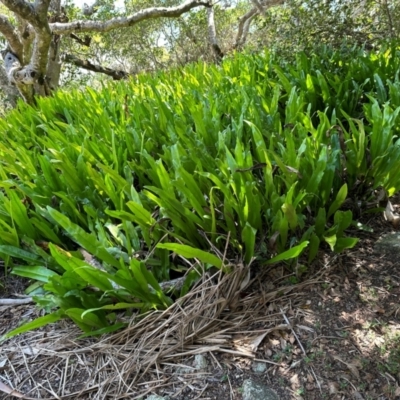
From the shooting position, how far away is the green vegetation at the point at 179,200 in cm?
135

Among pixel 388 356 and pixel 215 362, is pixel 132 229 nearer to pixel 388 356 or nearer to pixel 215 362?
pixel 215 362

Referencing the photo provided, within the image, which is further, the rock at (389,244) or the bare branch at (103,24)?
the bare branch at (103,24)

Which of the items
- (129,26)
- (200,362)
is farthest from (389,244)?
(129,26)

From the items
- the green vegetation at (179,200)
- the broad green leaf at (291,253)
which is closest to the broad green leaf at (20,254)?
the green vegetation at (179,200)

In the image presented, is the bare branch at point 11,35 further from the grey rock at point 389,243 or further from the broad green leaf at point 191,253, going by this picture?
the grey rock at point 389,243

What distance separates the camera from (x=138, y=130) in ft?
7.32

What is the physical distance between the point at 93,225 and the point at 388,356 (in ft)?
3.86

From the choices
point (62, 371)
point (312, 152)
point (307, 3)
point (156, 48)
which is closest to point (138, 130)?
point (312, 152)

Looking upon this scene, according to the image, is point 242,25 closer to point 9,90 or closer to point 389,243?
point 9,90

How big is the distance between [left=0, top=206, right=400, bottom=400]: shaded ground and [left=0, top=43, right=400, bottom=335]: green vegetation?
0.12 m

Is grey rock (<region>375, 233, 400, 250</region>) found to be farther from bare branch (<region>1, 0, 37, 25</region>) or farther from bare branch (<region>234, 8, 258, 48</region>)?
bare branch (<region>234, 8, 258, 48</region>)

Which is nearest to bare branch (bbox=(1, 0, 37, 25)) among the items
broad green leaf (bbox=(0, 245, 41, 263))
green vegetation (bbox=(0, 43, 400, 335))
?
green vegetation (bbox=(0, 43, 400, 335))

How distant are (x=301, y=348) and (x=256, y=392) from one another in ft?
0.66

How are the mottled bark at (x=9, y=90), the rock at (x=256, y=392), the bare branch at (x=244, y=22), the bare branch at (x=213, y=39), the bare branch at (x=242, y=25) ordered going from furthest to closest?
the bare branch at (x=242, y=25) < the bare branch at (x=244, y=22) < the bare branch at (x=213, y=39) < the mottled bark at (x=9, y=90) < the rock at (x=256, y=392)
